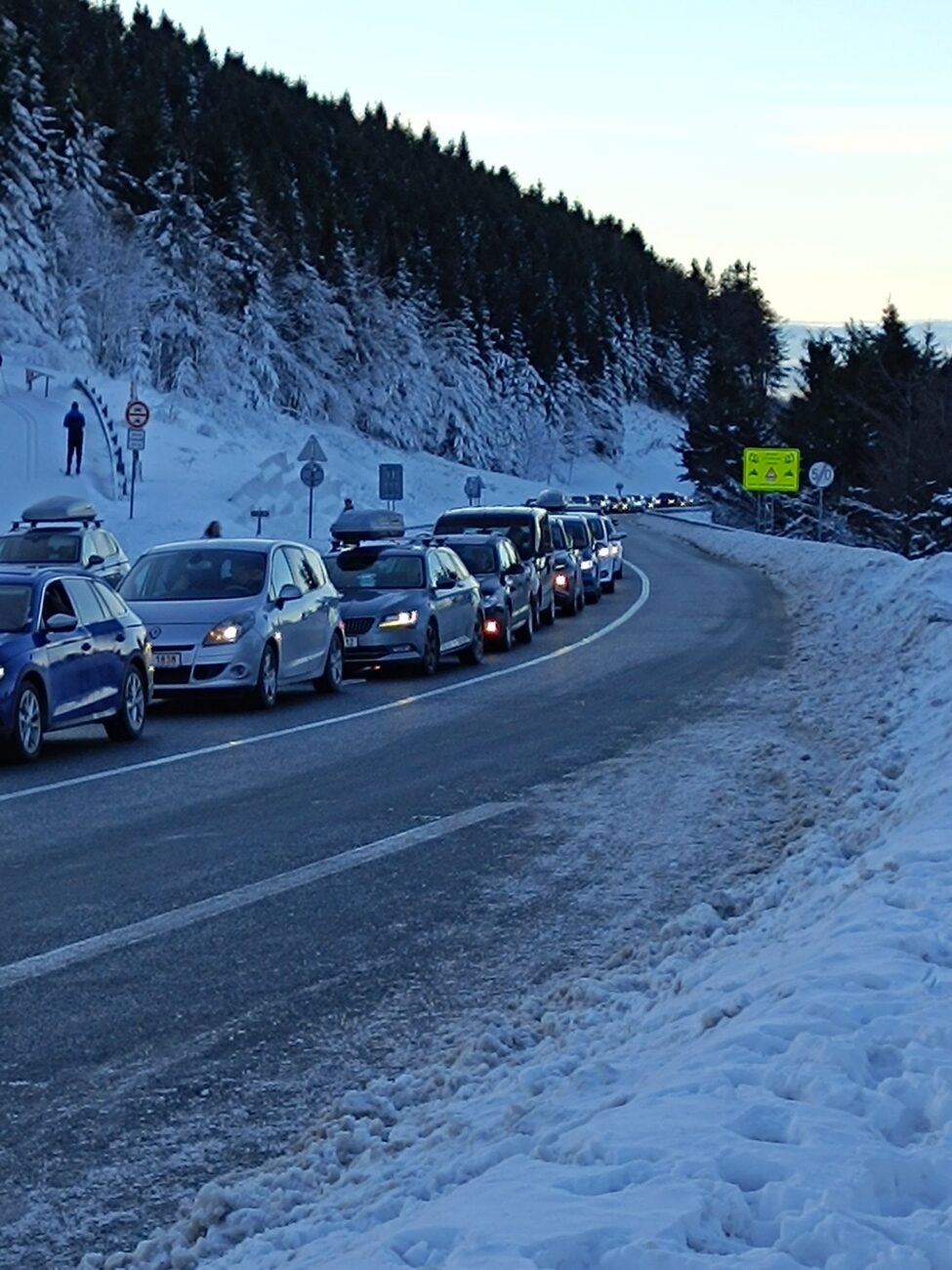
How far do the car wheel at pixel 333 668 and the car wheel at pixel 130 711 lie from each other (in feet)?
13.0

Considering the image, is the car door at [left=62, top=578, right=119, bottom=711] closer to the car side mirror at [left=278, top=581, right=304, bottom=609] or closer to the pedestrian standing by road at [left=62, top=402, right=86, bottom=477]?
the car side mirror at [left=278, top=581, right=304, bottom=609]

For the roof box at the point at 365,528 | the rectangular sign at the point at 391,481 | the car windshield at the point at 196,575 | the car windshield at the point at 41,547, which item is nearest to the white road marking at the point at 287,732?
the car windshield at the point at 196,575

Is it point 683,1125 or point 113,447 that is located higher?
point 113,447

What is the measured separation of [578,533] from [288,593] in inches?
841

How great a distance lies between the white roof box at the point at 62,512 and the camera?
3099 centimetres

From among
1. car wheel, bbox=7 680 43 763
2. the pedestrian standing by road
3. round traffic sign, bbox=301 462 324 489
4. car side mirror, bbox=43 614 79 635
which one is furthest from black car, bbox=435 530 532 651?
the pedestrian standing by road

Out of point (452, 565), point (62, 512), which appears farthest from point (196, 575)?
point (62, 512)

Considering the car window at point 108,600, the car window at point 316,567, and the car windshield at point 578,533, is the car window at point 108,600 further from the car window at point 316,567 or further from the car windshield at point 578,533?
the car windshield at point 578,533

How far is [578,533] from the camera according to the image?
136 feet

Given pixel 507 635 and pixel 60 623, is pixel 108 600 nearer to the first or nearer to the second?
pixel 60 623

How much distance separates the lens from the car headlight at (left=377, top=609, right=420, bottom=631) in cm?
2322

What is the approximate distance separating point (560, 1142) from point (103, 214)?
316 ft

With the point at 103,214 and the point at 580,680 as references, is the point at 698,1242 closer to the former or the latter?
the point at 580,680

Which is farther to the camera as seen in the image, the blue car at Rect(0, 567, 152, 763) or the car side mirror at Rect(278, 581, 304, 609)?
the car side mirror at Rect(278, 581, 304, 609)
